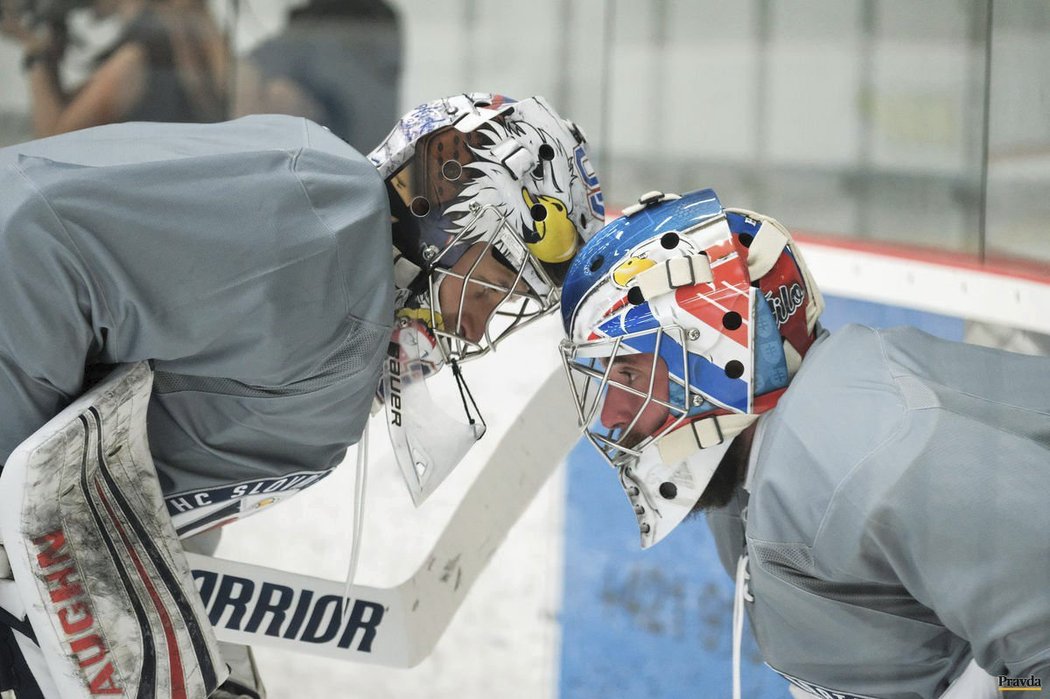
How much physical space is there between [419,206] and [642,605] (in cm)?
94

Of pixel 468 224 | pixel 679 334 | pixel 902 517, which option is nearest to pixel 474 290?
pixel 468 224

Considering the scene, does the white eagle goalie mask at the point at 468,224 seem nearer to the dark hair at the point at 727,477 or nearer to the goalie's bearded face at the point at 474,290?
the goalie's bearded face at the point at 474,290

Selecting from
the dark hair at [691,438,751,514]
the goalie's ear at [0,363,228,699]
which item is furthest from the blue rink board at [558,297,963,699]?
the goalie's ear at [0,363,228,699]

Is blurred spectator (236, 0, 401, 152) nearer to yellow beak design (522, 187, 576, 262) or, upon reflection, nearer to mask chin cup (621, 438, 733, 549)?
yellow beak design (522, 187, 576, 262)

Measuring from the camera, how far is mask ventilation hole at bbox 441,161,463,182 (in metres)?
1.47

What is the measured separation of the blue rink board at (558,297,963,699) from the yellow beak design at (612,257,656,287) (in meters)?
0.65

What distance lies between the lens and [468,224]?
4.82 feet

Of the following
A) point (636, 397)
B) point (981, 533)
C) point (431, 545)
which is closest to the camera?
point (981, 533)

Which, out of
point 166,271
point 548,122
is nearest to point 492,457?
point 548,122

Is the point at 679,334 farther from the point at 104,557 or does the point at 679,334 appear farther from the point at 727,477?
the point at 104,557

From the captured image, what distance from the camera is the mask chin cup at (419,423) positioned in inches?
60.6

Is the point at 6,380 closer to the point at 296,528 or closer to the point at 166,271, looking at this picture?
the point at 166,271

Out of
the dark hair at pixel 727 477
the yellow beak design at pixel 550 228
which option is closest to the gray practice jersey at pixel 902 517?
the dark hair at pixel 727 477

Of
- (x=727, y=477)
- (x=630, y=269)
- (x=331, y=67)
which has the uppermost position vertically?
(x=331, y=67)
